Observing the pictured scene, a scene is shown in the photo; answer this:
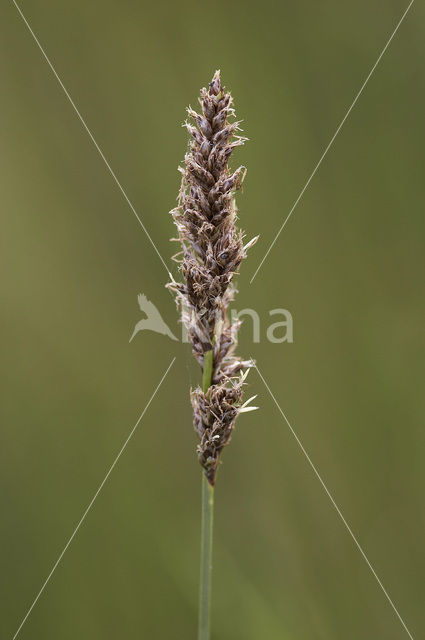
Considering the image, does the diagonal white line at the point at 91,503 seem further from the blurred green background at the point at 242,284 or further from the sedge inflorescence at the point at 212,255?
the sedge inflorescence at the point at 212,255

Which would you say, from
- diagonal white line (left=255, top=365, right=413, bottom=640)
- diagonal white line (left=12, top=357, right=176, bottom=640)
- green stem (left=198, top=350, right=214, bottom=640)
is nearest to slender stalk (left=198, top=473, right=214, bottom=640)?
green stem (left=198, top=350, right=214, bottom=640)

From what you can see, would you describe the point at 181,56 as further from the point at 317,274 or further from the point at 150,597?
the point at 150,597

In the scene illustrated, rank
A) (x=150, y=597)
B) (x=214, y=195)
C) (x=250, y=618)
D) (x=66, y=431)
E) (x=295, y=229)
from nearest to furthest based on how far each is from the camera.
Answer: (x=214, y=195) < (x=250, y=618) < (x=150, y=597) < (x=66, y=431) < (x=295, y=229)

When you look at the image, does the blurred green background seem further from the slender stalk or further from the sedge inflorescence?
the sedge inflorescence

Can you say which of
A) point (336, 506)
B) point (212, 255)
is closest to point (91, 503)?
point (336, 506)

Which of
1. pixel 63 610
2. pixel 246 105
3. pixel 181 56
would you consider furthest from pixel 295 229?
pixel 63 610

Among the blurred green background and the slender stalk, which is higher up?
the blurred green background

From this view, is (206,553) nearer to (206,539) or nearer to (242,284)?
(206,539)
